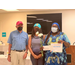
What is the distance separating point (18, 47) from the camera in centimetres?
244

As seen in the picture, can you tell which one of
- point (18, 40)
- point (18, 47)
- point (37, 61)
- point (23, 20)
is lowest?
point (37, 61)

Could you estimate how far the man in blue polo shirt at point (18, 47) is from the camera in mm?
2449

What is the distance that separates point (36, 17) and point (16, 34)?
77 centimetres

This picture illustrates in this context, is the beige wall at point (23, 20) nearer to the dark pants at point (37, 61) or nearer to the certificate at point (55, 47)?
the certificate at point (55, 47)

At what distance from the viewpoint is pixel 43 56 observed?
2.48m

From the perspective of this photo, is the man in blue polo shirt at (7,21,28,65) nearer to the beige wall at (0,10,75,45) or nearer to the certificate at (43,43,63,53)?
the beige wall at (0,10,75,45)

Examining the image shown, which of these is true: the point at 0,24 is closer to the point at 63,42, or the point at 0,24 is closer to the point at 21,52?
the point at 21,52

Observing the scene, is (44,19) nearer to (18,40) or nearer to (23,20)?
(23,20)

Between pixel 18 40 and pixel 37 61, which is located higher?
pixel 18 40

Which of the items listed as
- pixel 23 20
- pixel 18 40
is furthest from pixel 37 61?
pixel 23 20

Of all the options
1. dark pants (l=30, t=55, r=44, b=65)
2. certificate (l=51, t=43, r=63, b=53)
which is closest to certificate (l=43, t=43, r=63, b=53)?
certificate (l=51, t=43, r=63, b=53)

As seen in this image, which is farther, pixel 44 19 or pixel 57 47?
pixel 44 19

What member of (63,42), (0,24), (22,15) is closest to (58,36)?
(63,42)

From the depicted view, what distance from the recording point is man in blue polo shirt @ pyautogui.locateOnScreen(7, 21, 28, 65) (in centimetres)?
245
